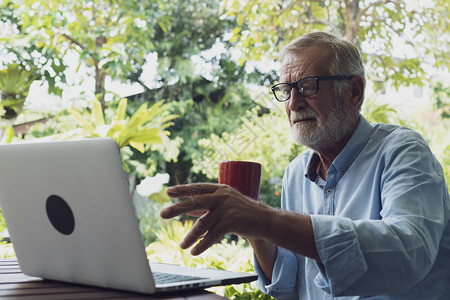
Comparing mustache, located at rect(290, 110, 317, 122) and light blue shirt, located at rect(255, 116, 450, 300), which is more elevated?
mustache, located at rect(290, 110, 317, 122)

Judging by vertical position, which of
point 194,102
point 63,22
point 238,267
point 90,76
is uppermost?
point 63,22

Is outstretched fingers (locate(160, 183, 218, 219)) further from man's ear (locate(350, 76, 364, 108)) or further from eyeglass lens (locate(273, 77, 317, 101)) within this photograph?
man's ear (locate(350, 76, 364, 108))

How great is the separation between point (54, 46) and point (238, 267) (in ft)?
10.8

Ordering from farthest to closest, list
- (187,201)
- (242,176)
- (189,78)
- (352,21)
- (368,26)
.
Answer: (189,78) < (368,26) < (352,21) < (242,176) < (187,201)

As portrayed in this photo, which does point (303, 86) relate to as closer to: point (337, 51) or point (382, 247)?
point (337, 51)

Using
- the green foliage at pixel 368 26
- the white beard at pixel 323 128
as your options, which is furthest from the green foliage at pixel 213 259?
the green foliage at pixel 368 26

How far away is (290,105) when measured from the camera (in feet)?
4.54

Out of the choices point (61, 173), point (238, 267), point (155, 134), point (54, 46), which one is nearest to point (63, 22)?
point (54, 46)

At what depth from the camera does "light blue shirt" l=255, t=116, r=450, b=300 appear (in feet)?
2.91

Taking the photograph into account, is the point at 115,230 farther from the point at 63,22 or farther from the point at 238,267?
the point at 63,22

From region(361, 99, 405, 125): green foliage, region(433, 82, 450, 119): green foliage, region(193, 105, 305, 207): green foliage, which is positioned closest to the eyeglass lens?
region(361, 99, 405, 125): green foliage

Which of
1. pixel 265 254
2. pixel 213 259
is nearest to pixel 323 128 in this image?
pixel 265 254

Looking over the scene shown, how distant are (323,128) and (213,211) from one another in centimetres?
65

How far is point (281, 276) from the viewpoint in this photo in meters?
1.37
